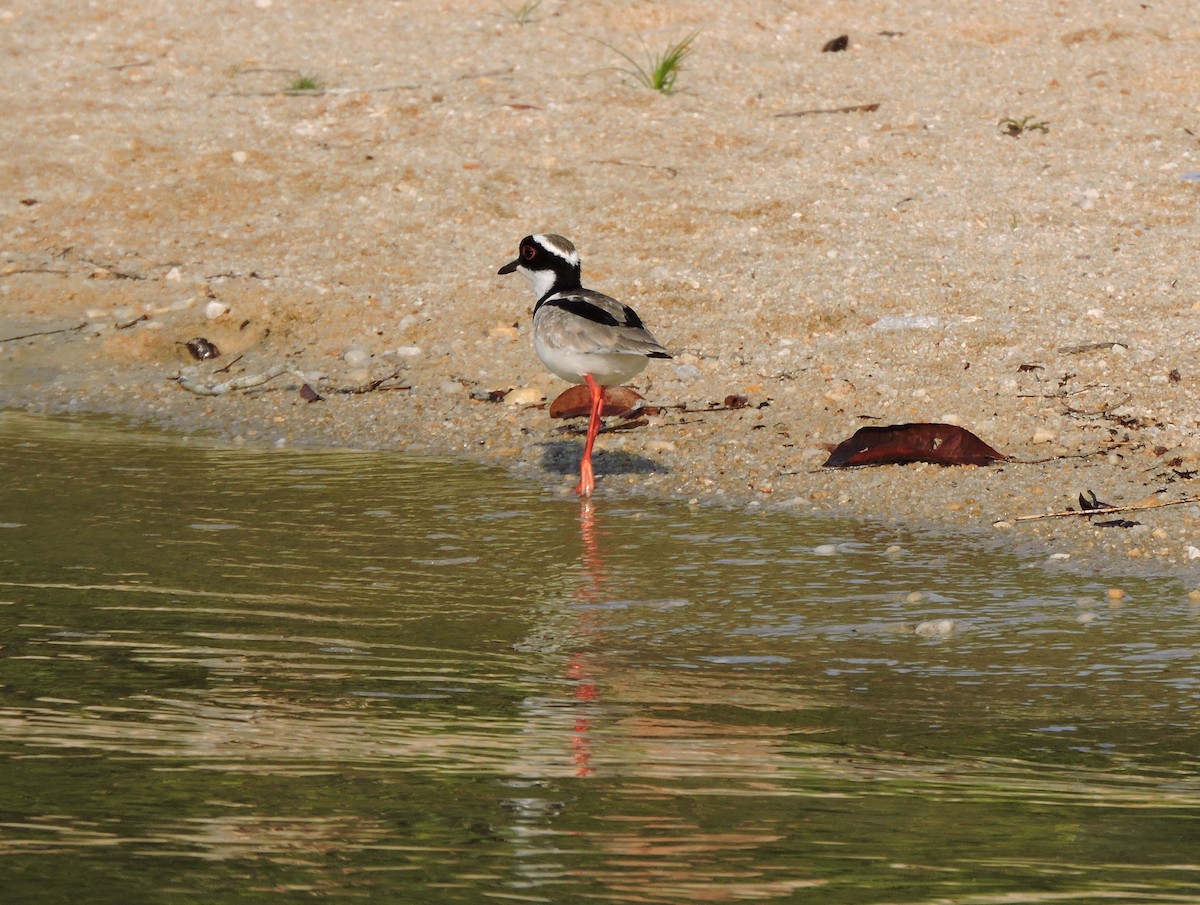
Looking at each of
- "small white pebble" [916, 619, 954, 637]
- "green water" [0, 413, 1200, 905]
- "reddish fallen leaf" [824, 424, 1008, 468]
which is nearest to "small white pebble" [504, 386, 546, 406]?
"green water" [0, 413, 1200, 905]

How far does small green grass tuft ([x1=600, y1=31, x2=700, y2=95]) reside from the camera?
446 inches

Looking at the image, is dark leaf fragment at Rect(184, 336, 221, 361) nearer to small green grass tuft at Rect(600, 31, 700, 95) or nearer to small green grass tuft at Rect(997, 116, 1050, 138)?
small green grass tuft at Rect(600, 31, 700, 95)

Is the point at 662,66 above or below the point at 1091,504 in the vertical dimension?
above

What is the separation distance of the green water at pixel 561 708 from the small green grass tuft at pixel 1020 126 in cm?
540

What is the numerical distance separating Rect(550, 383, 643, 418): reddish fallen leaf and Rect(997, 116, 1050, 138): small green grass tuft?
4239 millimetres

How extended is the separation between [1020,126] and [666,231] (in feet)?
8.88

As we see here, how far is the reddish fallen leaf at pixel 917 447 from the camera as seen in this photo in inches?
256

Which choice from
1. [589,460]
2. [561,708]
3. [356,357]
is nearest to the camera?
[561,708]

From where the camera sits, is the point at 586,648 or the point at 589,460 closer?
the point at 586,648

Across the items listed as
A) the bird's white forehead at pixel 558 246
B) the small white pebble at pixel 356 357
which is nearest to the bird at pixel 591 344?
the bird's white forehead at pixel 558 246

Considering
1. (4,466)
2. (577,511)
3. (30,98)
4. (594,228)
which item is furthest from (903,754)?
(30,98)

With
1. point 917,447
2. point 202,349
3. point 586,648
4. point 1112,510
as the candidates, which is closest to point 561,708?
point 586,648

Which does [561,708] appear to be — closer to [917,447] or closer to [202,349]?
[917,447]

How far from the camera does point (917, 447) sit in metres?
6.53
